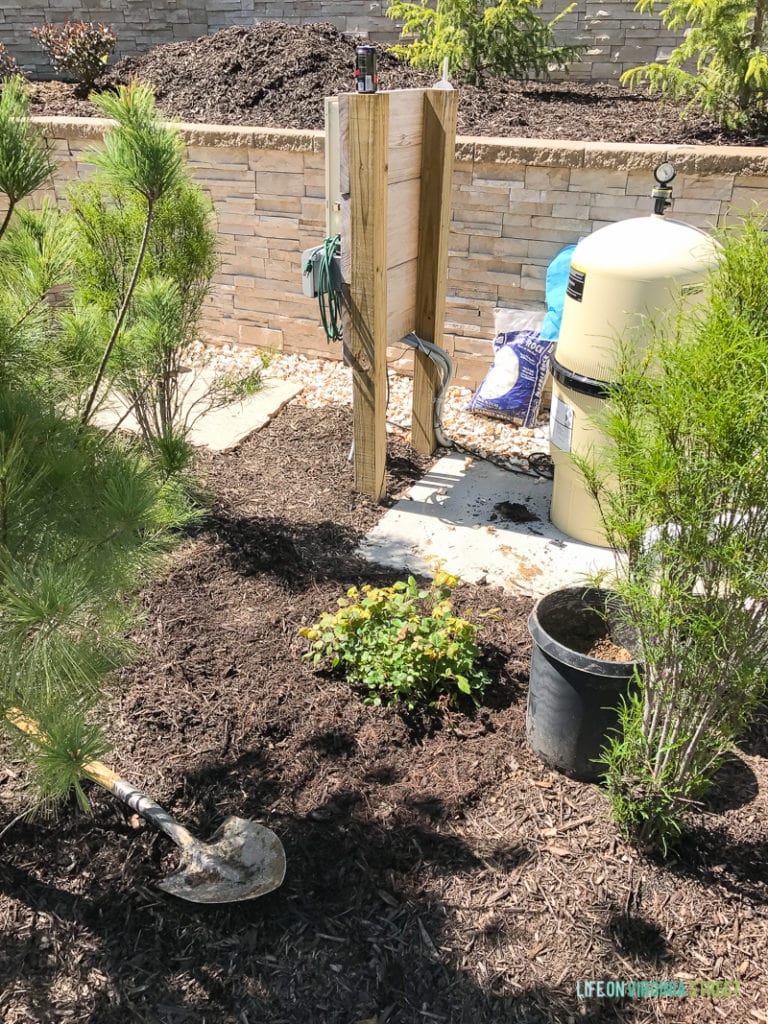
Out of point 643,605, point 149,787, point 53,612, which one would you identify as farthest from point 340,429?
point 53,612

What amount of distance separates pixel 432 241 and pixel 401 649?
235 centimetres

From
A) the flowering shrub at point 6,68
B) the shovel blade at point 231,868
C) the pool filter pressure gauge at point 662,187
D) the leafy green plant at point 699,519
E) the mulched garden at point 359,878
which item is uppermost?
the flowering shrub at point 6,68

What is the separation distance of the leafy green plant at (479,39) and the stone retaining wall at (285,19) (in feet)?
3.19

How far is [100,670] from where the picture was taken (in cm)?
170

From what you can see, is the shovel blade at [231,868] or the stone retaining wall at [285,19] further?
the stone retaining wall at [285,19]

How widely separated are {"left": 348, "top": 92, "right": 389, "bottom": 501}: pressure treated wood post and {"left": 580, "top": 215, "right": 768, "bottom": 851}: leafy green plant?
1.84 meters

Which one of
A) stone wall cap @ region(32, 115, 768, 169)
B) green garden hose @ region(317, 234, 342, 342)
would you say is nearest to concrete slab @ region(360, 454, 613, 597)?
green garden hose @ region(317, 234, 342, 342)

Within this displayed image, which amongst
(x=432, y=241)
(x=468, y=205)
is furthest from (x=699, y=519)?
(x=468, y=205)

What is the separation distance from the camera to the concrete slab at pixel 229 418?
472 centimetres

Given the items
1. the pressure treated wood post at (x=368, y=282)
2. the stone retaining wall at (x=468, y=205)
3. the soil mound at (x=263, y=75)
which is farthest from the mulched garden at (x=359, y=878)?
the soil mound at (x=263, y=75)

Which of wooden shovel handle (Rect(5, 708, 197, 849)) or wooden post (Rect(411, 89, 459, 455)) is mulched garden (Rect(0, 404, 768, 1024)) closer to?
wooden shovel handle (Rect(5, 708, 197, 849))

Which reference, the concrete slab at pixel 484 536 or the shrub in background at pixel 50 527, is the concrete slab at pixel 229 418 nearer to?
the concrete slab at pixel 484 536

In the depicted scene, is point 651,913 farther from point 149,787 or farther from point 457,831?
point 149,787

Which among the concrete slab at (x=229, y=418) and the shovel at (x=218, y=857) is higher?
the concrete slab at (x=229, y=418)
